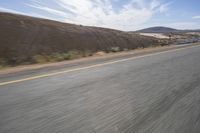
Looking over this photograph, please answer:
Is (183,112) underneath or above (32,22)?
underneath

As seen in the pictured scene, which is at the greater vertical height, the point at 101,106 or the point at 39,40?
the point at 101,106

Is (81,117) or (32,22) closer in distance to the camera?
(81,117)

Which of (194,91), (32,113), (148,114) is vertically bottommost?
(194,91)

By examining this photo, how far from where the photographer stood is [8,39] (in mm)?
28672

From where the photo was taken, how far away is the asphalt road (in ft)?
9.66

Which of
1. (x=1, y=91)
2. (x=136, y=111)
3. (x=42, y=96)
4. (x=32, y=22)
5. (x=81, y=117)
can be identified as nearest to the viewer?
(x=81, y=117)

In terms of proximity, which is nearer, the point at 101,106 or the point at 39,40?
the point at 101,106

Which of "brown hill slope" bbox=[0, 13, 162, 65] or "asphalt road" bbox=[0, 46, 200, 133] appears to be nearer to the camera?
"asphalt road" bbox=[0, 46, 200, 133]

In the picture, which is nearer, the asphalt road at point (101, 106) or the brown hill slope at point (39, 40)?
the asphalt road at point (101, 106)

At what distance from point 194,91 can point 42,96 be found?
11.5ft

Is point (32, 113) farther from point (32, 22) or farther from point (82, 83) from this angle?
point (32, 22)

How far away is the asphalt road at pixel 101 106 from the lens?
2.94 m

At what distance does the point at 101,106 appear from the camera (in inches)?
149

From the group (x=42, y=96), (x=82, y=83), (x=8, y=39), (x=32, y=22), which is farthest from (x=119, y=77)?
(x=32, y=22)
